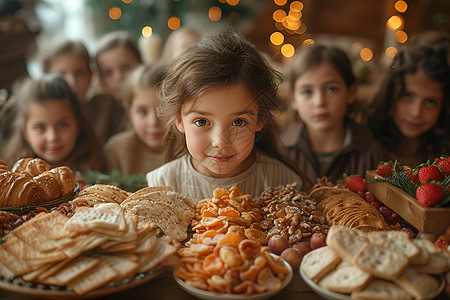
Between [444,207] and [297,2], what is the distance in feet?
23.0

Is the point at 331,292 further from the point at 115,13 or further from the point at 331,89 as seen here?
the point at 115,13

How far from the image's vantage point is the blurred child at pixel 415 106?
2.21 m

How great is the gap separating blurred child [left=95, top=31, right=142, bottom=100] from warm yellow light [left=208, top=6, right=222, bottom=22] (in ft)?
6.90

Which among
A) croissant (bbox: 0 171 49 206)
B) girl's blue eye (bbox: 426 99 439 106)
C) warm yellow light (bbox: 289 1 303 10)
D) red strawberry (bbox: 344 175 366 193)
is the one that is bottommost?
red strawberry (bbox: 344 175 366 193)

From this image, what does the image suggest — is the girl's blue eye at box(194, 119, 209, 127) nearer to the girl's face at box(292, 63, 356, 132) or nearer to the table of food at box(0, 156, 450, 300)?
the table of food at box(0, 156, 450, 300)

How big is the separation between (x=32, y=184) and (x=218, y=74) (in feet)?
2.59

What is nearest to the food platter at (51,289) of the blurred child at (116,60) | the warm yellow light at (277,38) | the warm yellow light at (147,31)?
the blurred child at (116,60)

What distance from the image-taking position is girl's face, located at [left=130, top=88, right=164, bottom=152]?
2.64m

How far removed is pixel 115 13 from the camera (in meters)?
4.55

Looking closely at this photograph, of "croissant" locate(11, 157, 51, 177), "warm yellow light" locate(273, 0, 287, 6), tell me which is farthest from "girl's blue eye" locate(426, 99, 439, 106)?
"warm yellow light" locate(273, 0, 287, 6)

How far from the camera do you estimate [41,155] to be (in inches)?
94.6

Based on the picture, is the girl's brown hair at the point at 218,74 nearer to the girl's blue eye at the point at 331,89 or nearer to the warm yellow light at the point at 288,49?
the girl's blue eye at the point at 331,89

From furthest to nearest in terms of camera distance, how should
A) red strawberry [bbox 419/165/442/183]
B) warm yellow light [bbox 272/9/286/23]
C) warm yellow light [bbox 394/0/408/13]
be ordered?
1. warm yellow light [bbox 272/9/286/23]
2. warm yellow light [bbox 394/0/408/13]
3. red strawberry [bbox 419/165/442/183]

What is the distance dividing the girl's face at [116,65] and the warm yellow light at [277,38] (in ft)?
14.3
